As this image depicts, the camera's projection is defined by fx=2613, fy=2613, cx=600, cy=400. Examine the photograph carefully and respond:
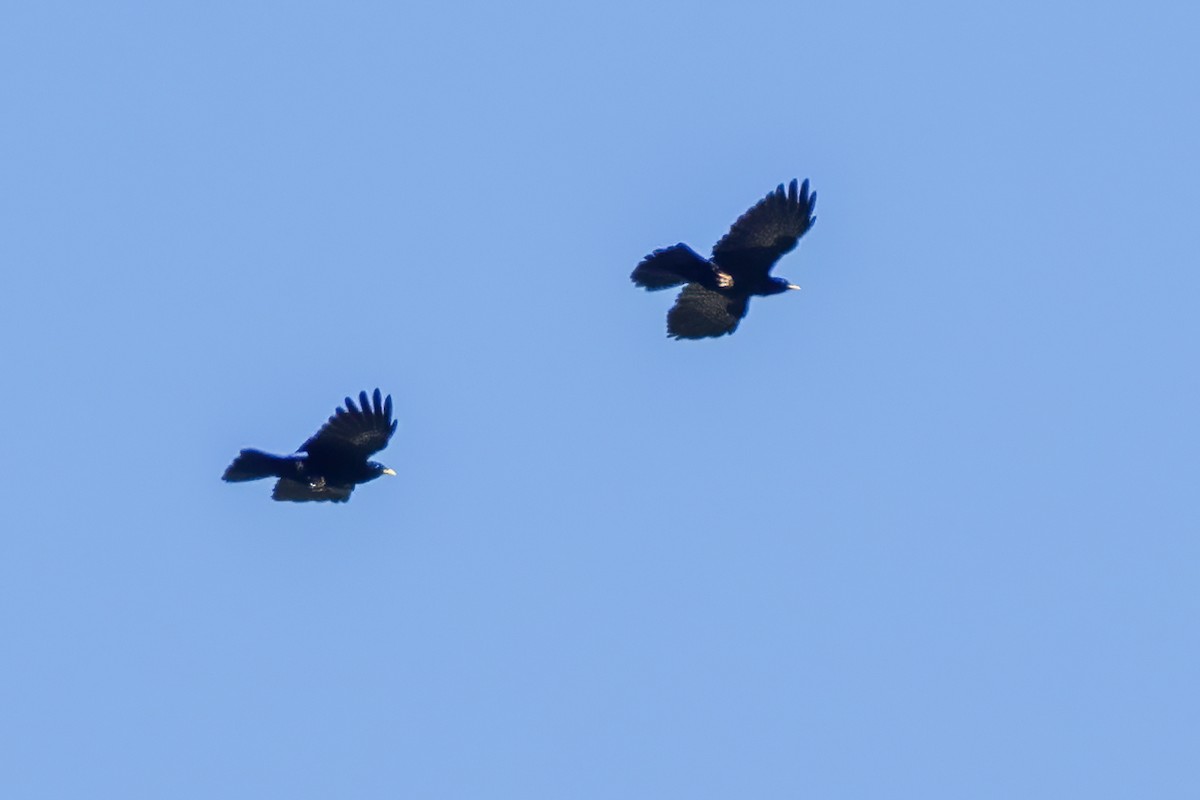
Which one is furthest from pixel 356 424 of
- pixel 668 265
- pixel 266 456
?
pixel 668 265

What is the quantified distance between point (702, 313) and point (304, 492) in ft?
21.1

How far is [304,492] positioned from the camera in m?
37.7

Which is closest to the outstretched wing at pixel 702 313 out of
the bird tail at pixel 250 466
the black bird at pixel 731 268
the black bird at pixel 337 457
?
the black bird at pixel 731 268

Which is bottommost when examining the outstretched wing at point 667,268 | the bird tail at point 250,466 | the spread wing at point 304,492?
the bird tail at point 250,466

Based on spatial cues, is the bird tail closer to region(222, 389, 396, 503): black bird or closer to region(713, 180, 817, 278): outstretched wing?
region(222, 389, 396, 503): black bird

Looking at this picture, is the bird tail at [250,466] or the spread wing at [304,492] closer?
the bird tail at [250,466]

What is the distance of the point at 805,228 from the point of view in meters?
37.3

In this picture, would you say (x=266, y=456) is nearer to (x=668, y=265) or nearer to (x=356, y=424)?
(x=356, y=424)

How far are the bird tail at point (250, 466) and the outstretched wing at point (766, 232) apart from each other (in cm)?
714

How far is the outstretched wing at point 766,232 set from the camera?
37062 millimetres

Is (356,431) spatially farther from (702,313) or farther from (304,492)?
(702,313)

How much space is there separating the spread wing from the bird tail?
4.98 feet

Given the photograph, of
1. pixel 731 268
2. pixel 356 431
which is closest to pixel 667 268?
pixel 731 268

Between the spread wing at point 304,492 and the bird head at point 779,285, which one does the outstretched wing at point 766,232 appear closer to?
the bird head at point 779,285
